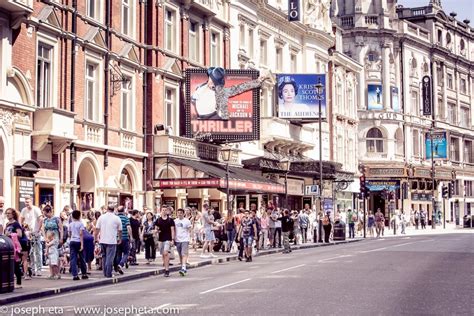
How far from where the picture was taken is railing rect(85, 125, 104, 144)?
96.2 ft

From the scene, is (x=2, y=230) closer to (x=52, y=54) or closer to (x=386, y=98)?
(x=52, y=54)

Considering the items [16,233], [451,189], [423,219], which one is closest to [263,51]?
[423,219]

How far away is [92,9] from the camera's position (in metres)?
30.2

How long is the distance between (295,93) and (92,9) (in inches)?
763

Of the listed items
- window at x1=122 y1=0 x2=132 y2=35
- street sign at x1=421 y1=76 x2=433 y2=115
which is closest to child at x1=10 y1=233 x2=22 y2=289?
window at x1=122 y1=0 x2=132 y2=35

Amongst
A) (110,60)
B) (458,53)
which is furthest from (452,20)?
(110,60)

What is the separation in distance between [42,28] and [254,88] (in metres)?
14.0

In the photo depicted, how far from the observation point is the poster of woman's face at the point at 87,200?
29.7m

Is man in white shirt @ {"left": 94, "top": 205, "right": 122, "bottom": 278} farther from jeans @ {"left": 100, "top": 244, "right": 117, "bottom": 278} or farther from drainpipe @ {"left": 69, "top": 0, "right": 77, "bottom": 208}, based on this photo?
drainpipe @ {"left": 69, "top": 0, "right": 77, "bottom": 208}

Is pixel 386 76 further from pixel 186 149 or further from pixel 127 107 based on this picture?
pixel 127 107

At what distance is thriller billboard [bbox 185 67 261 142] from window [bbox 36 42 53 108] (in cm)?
1012

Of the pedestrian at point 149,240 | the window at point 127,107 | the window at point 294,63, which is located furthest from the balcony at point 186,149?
the window at point 294,63

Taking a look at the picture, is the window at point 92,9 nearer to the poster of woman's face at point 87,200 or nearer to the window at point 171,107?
the window at point 171,107

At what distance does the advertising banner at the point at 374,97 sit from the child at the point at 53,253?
2209 inches
